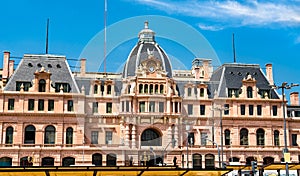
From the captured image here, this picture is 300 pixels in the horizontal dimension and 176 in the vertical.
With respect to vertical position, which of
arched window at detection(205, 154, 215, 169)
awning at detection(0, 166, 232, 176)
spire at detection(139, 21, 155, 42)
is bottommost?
arched window at detection(205, 154, 215, 169)

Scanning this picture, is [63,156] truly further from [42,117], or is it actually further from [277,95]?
[277,95]

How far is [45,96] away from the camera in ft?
231

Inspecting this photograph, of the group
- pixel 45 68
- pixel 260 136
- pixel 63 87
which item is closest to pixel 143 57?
pixel 63 87

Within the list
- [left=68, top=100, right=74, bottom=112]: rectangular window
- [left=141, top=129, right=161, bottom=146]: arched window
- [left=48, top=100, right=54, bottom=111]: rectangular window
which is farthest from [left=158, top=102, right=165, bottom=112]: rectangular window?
[left=48, top=100, right=54, bottom=111]: rectangular window

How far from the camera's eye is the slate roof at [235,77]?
7849 cm

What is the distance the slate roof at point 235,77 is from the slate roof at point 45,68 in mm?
26162

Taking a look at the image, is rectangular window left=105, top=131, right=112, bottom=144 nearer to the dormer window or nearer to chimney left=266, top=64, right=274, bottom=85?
the dormer window

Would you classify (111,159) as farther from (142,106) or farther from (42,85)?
(42,85)

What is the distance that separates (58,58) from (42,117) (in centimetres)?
1201

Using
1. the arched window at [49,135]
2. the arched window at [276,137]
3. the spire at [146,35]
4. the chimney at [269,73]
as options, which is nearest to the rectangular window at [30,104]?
the arched window at [49,135]

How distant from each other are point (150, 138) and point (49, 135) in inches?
659

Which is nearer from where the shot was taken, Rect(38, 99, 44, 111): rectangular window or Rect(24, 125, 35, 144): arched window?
Rect(24, 125, 35, 144): arched window

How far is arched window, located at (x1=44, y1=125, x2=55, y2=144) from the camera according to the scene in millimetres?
69688

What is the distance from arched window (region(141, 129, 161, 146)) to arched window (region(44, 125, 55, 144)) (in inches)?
581
